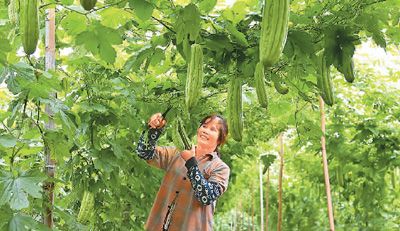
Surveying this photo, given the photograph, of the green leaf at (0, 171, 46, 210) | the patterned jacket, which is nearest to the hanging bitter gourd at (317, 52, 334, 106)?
the patterned jacket

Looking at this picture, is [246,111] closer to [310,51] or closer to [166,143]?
[166,143]

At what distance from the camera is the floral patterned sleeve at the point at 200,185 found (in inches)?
170

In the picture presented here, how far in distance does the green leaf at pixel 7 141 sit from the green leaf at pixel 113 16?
2.95 ft

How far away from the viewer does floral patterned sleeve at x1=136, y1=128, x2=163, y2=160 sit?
454cm

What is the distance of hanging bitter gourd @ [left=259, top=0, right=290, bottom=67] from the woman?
1916 millimetres

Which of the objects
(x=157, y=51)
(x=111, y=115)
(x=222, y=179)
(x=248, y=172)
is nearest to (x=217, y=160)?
(x=222, y=179)

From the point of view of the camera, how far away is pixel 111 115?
14.5 feet

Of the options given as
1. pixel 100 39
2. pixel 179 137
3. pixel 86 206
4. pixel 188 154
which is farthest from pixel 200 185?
pixel 100 39

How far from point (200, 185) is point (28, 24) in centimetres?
214

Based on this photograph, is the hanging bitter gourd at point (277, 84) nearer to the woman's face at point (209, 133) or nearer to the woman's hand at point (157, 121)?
the woman's hand at point (157, 121)

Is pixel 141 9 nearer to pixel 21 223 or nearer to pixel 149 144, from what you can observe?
pixel 21 223

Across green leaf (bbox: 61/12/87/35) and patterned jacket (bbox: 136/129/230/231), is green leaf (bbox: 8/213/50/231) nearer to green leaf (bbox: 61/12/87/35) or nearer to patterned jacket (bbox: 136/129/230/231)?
green leaf (bbox: 61/12/87/35)

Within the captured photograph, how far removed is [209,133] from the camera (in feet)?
16.0

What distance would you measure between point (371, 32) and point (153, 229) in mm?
2533
